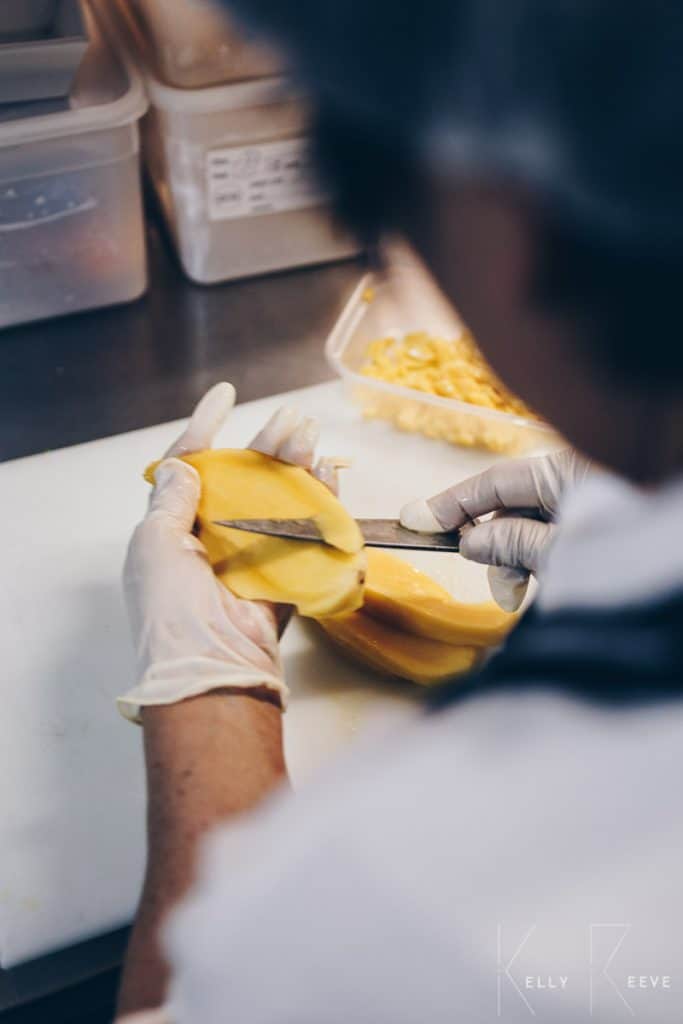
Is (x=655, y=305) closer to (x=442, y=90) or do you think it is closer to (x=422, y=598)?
(x=442, y=90)

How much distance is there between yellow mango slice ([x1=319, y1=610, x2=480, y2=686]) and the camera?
3.88 ft

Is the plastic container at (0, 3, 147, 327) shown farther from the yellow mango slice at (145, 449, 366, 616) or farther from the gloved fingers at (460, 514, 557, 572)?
the gloved fingers at (460, 514, 557, 572)

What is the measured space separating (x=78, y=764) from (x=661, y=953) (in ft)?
2.38

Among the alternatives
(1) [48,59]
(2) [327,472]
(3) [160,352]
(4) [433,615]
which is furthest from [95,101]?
(4) [433,615]

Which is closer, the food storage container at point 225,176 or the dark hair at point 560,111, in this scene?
the dark hair at point 560,111

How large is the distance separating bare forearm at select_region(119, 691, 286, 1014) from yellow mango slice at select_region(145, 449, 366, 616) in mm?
151

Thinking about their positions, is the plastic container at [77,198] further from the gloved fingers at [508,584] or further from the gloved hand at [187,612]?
the gloved fingers at [508,584]

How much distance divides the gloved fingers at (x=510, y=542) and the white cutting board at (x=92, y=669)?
0.65ft

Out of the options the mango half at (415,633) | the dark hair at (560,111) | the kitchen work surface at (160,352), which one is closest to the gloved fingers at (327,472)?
the mango half at (415,633)

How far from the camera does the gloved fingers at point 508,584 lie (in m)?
1.14

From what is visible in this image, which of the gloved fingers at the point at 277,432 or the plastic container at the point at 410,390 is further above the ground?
the gloved fingers at the point at 277,432

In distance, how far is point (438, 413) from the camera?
1.45 meters

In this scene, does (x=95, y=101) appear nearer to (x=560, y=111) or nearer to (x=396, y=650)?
(x=396, y=650)

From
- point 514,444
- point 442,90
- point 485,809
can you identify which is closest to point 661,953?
point 485,809
